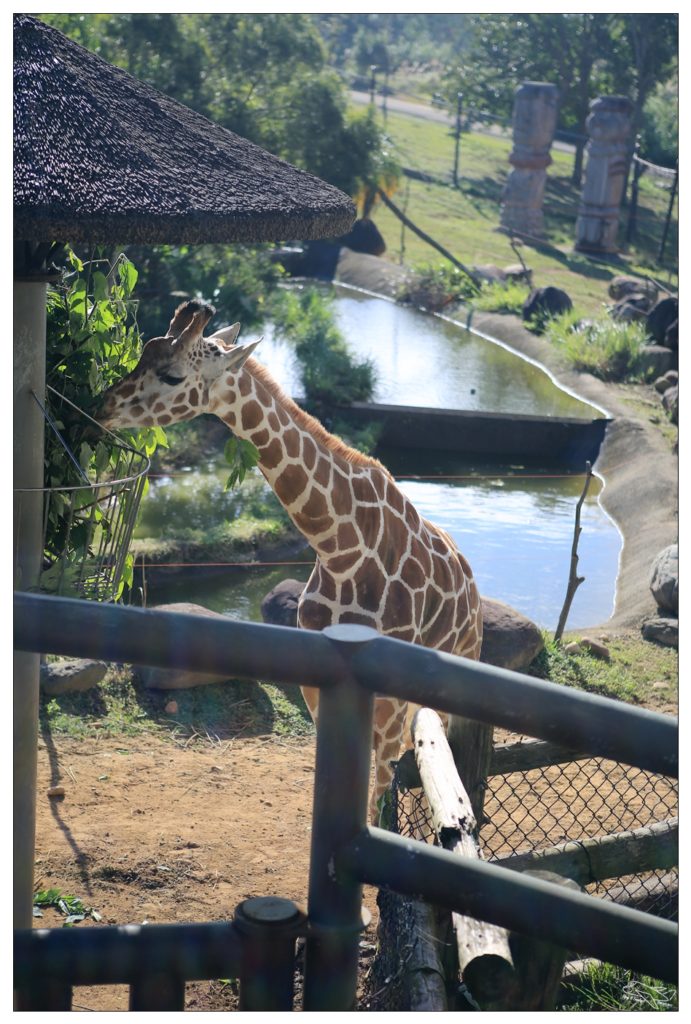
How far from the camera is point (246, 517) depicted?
38.4 feet

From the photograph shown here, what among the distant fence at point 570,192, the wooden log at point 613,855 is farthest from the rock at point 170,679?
the distant fence at point 570,192

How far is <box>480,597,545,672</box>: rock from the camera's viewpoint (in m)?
8.27

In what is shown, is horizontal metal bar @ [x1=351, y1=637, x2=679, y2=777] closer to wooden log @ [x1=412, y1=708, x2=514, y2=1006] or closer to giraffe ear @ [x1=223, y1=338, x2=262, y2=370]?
wooden log @ [x1=412, y1=708, x2=514, y2=1006]

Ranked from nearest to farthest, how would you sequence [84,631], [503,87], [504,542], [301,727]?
[84,631] < [301,727] < [504,542] < [503,87]

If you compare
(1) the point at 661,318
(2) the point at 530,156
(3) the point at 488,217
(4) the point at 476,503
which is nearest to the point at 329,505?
(4) the point at 476,503

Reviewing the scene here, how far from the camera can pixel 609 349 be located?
18.8 m

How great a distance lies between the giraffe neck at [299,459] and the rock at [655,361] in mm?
14298

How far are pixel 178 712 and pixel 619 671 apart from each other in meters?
3.12

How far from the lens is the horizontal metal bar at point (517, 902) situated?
6.43ft

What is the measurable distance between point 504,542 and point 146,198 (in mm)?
9464

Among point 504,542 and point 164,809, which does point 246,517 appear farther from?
point 164,809

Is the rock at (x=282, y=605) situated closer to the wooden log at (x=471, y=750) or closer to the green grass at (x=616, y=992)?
the wooden log at (x=471, y=750)

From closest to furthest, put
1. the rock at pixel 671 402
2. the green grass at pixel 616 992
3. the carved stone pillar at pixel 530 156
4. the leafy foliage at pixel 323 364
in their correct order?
the green grass at pixel 616 992
the leafy foliage at pixel 323 364
the rock at pixel 671 402
the carved stone pillar at pixel 530 156

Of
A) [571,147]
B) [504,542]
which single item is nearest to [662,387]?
[504,542]
